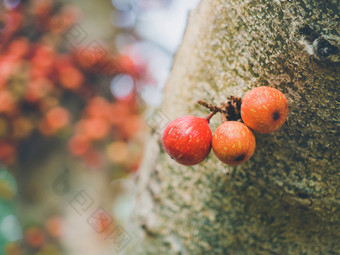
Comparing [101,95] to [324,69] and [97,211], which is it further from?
[324,69]

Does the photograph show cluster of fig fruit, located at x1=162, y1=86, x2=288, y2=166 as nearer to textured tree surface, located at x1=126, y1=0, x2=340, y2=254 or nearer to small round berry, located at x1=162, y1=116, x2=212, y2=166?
small round berry, located at x1=162, y1=116, x2=212, y2=166

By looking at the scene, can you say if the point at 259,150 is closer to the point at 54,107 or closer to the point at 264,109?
the point at 264,109

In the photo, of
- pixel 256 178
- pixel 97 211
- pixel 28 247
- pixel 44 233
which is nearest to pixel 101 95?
pixel 97 211

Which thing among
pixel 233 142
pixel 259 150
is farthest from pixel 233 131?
pixel 259 150

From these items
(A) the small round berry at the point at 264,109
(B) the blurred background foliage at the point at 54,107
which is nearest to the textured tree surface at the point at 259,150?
(A) the small round berry at the point at 264,109

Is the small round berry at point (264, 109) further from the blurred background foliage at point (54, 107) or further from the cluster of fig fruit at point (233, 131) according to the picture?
the blurred background foliage at point (54, 107)

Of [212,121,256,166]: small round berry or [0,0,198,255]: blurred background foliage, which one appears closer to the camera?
[212,121,256,166]: small round berry

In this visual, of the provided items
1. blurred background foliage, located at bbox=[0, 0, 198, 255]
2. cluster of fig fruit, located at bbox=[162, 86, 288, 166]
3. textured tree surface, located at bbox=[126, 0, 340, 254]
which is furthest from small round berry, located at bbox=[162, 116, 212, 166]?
blurred background foliage, located at bbox=[0, 0, 198, 255]
